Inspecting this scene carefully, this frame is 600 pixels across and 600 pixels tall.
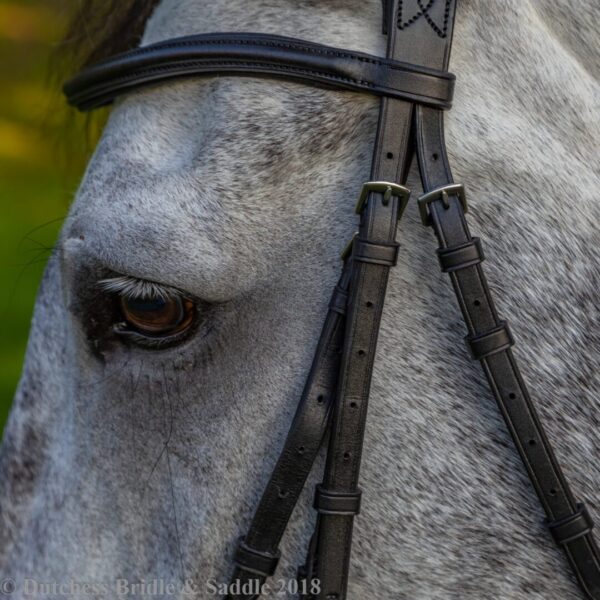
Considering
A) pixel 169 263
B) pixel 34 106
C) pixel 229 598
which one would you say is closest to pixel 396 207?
pixel 169 263

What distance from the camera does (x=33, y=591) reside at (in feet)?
5.27

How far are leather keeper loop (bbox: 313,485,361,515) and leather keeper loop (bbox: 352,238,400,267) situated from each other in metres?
0.35

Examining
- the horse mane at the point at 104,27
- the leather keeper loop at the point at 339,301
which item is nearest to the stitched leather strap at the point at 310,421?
the leather keeper loop at the point at 339,301

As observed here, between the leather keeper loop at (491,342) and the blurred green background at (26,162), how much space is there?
814 millimetres

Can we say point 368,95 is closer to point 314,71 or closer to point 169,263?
point 314,71

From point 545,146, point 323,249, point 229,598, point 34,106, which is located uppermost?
point 34,106

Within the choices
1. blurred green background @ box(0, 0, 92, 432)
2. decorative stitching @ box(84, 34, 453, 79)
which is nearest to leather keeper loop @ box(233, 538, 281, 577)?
blurred green background @ box(0, 0, 92, 432)

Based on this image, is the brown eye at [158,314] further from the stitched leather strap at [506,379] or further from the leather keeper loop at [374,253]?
the stitched leather strap at [506,379]

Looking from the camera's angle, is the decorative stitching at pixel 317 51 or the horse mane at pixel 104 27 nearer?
the decorative stitching at pixel 317 51

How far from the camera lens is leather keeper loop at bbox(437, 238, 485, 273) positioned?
1.35 m

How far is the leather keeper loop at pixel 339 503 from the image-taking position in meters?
1.36

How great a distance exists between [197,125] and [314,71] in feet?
0.72

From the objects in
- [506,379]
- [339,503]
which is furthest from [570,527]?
[339,503]

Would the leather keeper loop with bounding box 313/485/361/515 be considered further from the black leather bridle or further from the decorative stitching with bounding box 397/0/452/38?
the decorative stitching with bounding box 397/0/452/38
